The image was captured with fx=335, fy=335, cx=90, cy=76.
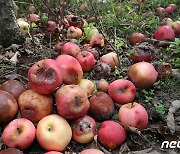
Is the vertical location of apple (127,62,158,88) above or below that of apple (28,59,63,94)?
below

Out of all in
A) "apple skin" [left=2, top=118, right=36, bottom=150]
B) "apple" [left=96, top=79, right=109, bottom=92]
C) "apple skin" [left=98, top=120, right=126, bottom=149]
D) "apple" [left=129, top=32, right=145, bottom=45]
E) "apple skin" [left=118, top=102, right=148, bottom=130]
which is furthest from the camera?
"apple" [left=129, top=32, right=145, bottom=45]

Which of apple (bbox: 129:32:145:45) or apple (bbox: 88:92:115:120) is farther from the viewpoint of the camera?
apple (bbox: 129:32:145:45)

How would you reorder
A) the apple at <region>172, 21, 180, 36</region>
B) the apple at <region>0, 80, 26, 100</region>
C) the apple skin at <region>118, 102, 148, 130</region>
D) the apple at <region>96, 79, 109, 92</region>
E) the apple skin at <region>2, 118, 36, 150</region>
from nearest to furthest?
1. the apple skin at <region>2, 118, 36, 150</region>
2. the apple skin at <region>118, 102, 148, 130</region>
3. the apple at <region>0, 80, 26, 100</region>
4. the apple at <region>96, 79, 109, 92</region>
5. the apple at <region>172, 21, 180, 36</region>

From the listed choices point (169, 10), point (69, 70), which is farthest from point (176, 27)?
point (69, 70)

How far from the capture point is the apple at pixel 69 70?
3129mm

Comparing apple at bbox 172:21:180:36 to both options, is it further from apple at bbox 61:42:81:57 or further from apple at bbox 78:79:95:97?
apple at bbox 78:79:95:97

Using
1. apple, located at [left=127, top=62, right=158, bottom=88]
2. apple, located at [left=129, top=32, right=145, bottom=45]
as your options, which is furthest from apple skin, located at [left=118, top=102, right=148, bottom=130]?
apple, located at [left=129, top=32, right=145, bottom=45]

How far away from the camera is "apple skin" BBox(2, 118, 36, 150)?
2717 mm

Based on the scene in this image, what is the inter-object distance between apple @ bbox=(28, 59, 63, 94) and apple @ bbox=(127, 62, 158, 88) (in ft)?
3.05

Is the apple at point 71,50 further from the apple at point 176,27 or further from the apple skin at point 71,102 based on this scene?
the apple at point 176,27

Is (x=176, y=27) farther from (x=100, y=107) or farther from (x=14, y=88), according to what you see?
(x=14, y=88)

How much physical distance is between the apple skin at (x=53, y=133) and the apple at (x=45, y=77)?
26cm

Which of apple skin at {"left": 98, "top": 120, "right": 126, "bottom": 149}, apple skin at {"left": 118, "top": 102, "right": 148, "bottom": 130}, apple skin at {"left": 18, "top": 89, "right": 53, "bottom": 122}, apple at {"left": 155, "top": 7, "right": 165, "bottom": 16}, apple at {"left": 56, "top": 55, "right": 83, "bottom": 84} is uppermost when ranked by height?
apple at {"left": 56, "top": 55, "right": 83, "bottom": 84}

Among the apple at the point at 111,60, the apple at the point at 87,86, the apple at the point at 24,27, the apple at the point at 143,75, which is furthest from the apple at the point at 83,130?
the apple at the point at 24,27
